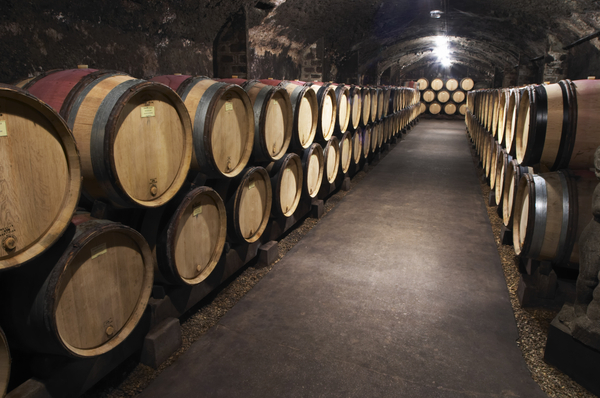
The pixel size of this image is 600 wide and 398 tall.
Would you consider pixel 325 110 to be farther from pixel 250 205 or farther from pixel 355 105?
pixel 250 205

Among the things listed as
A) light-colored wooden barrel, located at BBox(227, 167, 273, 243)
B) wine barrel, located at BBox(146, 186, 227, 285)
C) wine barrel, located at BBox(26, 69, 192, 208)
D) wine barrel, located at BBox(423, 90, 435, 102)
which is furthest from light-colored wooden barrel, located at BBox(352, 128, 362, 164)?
wine barrel, located at BBox(423, 90, 435, 102)

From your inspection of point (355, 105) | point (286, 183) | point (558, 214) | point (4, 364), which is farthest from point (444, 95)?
point (4, 364)

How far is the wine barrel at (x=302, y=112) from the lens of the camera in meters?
3.89

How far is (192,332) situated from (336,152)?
3.54 metres

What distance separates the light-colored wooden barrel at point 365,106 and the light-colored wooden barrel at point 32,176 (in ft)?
18.3

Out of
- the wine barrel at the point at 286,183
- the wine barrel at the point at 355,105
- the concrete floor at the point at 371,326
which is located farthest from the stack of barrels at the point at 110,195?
the wine barrel at the point at 355,105

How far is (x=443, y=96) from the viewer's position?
18984 mm

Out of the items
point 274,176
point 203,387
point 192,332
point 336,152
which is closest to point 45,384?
point 203,387

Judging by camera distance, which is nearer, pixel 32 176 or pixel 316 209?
pixel 32 176

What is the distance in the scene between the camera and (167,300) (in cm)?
237

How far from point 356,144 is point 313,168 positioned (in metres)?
2.17

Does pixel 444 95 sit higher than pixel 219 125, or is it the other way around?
pixel 444 95

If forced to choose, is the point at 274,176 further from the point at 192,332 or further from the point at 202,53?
the point at 202,53

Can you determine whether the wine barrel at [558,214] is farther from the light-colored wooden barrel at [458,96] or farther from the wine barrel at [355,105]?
the light-colored wooden barrel at [458,96]
